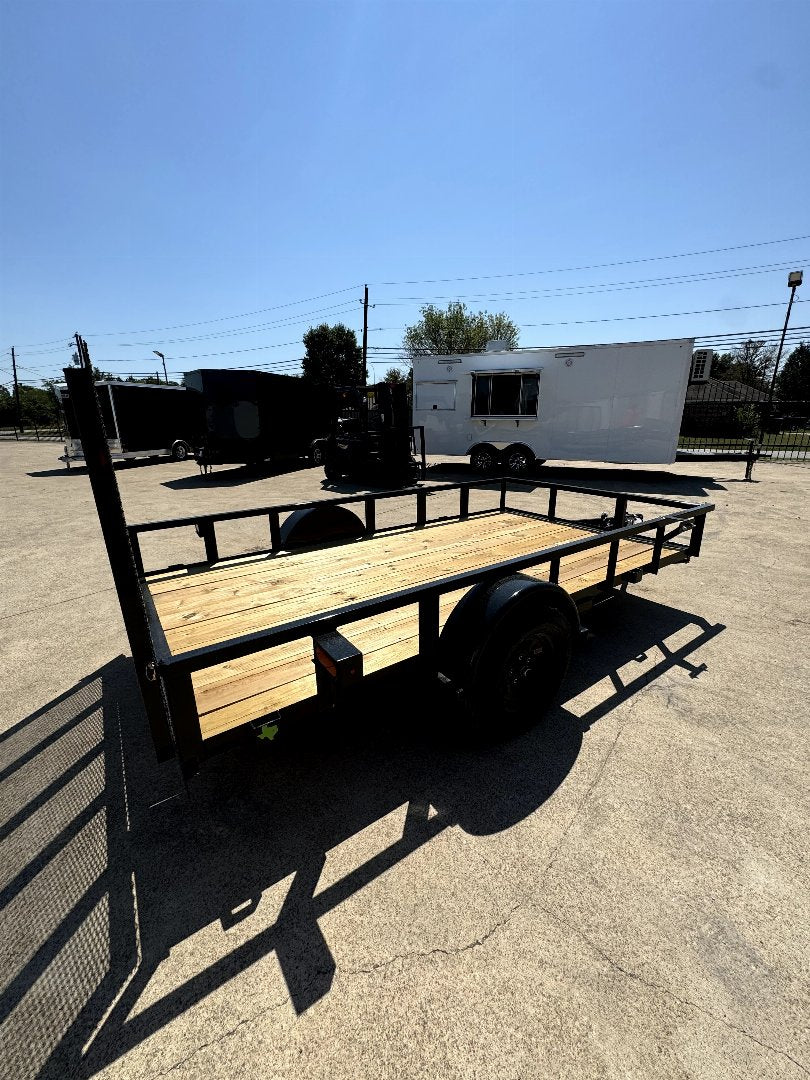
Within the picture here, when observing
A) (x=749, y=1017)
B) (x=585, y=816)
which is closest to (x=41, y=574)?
(x=585, y=816)

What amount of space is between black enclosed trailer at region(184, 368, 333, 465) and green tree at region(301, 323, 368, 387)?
35.2m

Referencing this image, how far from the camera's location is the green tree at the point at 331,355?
162 ft

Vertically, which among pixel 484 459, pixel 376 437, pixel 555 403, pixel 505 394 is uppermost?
pixel 505 394

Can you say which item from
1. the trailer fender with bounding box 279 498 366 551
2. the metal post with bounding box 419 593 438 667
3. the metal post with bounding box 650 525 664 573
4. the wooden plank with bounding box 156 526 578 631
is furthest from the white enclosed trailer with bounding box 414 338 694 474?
the metal post with bounding box 419 593 438 667

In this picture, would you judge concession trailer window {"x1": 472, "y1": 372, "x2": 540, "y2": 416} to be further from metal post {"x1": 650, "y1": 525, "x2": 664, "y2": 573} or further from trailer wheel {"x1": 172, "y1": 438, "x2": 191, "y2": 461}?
trailer wheel {"x1": 172, "y1": 438, "x2": 191, "y2": 461}

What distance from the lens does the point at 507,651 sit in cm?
283

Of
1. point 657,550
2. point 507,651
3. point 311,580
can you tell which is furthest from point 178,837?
point 657,550

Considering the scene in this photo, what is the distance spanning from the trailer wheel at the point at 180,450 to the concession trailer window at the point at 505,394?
13.0m

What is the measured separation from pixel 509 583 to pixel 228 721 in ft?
5.87

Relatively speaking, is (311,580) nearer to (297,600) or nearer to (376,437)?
(297,600)

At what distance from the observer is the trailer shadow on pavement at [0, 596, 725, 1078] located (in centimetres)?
174

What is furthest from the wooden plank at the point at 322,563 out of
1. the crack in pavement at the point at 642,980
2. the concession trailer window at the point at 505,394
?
the concession trailer window at the point at 505,394

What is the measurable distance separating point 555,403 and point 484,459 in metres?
2.62

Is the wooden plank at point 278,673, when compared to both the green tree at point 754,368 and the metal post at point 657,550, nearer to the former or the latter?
the metal post at point 657,550
